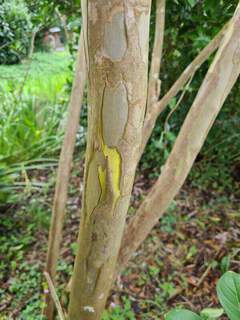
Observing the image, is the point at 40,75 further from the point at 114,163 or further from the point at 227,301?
the point at 227,301

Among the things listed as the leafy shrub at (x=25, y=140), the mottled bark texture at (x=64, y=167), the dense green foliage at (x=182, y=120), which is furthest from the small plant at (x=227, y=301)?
the leafy shrub at (x=25, y=140)

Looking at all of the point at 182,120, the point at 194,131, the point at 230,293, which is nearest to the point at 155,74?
the point at 194,131

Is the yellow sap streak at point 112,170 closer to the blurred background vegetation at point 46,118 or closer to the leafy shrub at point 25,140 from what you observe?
the blurred background vegetation at point 46,118

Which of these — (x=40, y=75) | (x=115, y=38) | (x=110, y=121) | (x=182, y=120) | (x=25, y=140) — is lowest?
(x=25, y=140)

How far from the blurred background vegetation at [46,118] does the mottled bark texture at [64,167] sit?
0.19m

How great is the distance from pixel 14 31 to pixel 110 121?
0.78 m

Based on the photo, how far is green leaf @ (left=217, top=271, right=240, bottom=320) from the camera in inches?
18.3

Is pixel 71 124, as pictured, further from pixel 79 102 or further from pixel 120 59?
pixel 120 59

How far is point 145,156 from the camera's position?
160cm

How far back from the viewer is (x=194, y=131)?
0.61 meters

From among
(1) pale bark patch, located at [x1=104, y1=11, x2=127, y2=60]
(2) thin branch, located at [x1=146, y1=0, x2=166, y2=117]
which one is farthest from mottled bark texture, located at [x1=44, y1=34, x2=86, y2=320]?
(1) pale bark patch, located at [x1=104, y1=11, x2=127, y2=60]

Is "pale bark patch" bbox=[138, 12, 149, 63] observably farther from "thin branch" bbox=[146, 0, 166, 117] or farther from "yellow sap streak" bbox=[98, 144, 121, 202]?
"thin branch" bbox=[146, 0, 166, 117]

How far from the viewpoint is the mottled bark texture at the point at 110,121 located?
0.38m

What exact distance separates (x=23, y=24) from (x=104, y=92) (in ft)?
2.73
